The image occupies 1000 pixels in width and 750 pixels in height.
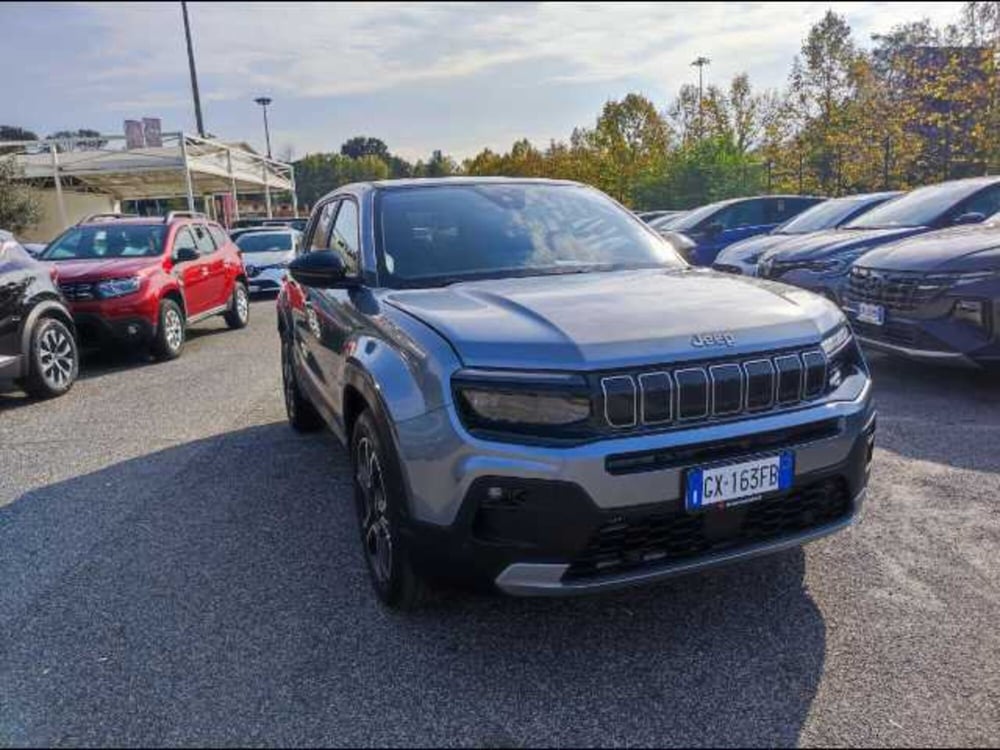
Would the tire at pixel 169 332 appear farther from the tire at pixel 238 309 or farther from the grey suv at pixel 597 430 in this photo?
the grey suv at pixel 597 430

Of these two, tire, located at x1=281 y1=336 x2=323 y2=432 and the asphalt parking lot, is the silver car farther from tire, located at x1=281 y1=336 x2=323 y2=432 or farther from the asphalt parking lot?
the asphalt parking lot

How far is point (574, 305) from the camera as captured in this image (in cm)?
290

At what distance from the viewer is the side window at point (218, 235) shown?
1127 centimetres

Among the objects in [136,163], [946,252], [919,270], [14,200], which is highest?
[136,163]

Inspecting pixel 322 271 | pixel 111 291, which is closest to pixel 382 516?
pixel 322 271

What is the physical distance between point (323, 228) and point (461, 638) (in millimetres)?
2866

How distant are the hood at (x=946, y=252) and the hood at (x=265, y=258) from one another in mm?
11884

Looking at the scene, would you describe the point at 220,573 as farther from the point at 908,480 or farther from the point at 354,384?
the point at 908,480

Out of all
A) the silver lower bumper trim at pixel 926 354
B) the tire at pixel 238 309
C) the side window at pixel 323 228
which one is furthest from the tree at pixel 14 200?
the silver lower bumper trim at pixel 926 354

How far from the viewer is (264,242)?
16.3 meters

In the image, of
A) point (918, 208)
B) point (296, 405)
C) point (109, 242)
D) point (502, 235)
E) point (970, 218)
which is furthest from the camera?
point (109, 242)

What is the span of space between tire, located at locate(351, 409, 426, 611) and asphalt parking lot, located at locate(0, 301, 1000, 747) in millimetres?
124

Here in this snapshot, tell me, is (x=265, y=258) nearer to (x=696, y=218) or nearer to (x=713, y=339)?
(x=696, y=218)

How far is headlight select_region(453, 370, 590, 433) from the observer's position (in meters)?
2.47
